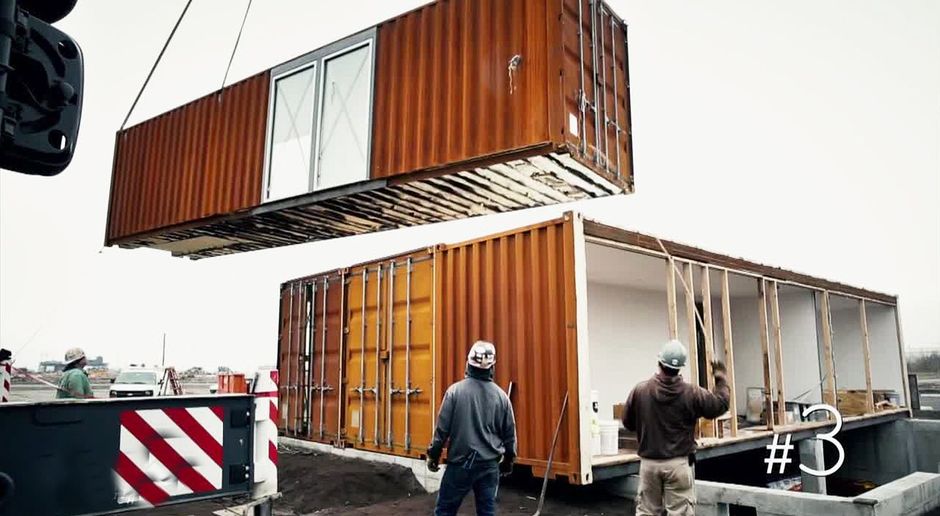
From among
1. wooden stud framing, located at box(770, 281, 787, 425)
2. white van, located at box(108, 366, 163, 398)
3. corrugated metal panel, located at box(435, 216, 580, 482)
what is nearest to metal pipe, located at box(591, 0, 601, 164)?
corrugated metal panel, located at box(435, 216, 580, 482)

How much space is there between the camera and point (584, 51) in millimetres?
7230

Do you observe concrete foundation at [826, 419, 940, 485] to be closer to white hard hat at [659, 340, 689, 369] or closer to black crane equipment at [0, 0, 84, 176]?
white hard hat at [659, 340, 689, 369]

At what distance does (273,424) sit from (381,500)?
4.37 metres

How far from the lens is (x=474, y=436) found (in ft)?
14.7

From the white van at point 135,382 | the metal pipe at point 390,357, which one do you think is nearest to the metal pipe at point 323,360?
the metal pipe at point 390,357

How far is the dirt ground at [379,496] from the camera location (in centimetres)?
687

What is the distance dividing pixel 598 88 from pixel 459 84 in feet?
5.31

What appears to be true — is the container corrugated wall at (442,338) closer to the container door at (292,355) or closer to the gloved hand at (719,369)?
the container door at (292,355)

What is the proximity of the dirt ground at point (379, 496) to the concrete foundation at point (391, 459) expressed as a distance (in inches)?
3.4

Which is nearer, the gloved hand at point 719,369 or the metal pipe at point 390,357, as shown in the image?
the gloved hand at point 719,369

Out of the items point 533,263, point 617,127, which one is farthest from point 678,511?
point 617,127

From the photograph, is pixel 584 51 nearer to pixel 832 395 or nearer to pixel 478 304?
pixel 478 304

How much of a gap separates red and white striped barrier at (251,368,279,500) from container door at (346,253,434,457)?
4.38 meters

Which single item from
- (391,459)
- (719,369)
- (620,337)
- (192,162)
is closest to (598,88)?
(719,369)
